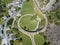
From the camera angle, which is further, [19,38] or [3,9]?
[3,9]

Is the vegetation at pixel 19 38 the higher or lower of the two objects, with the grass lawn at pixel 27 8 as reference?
lower

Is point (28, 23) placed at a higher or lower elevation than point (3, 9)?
lower

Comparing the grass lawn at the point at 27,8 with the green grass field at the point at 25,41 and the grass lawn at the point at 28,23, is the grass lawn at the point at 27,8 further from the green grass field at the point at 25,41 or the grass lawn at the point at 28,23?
the green grass field at the point at 25,41

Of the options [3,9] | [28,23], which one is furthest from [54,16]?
[3,9]

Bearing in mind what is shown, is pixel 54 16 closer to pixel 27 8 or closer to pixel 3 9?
pixel 27 8

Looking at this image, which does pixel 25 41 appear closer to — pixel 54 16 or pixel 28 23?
pixel 28 23

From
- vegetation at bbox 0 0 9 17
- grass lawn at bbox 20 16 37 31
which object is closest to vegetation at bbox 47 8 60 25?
grass lawn at bbox 20 16 37 31

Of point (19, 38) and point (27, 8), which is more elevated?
point (27, 8)

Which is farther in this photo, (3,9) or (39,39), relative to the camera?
(3,9)

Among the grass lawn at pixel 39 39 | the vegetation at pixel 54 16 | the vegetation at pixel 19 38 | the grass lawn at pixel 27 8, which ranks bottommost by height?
the grass lawn at pixel 39 39

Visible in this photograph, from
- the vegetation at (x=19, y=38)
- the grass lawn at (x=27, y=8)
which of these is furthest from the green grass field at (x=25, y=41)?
the grass lawn at (x=27, y=8)
